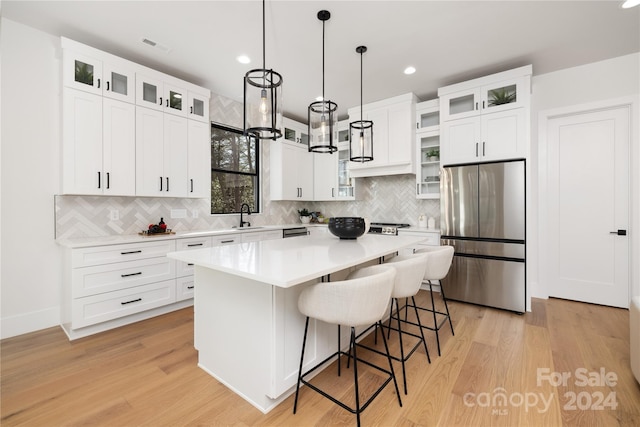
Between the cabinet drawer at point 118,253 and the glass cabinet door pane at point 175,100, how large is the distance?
64.3 inches

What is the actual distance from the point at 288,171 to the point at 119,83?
8.54 ft

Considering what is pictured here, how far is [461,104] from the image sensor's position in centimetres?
381

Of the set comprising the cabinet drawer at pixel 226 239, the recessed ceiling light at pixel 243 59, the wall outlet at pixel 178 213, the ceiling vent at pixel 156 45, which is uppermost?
the recessed ceiling light at pixel 243 59

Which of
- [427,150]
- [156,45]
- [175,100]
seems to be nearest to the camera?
[156,45]

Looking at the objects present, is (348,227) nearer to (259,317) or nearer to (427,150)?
(259,317)

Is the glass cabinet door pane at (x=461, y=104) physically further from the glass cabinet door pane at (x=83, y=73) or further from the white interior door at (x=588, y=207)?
the glass cabinet door pane at (x=83, y=73)

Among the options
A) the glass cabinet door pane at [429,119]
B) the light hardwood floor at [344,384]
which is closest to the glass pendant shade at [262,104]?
the light hardwood floor at [344,384]

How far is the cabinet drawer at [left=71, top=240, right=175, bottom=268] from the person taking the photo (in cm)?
254

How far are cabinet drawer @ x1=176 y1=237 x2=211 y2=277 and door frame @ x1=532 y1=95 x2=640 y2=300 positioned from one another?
4295 mm

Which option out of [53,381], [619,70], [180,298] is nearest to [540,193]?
[619,70]

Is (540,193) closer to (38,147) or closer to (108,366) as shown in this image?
(108,366)

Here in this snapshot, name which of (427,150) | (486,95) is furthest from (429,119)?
(486,95)

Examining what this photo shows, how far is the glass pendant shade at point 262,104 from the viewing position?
71.3 inches

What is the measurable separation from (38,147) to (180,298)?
2.03 meters
